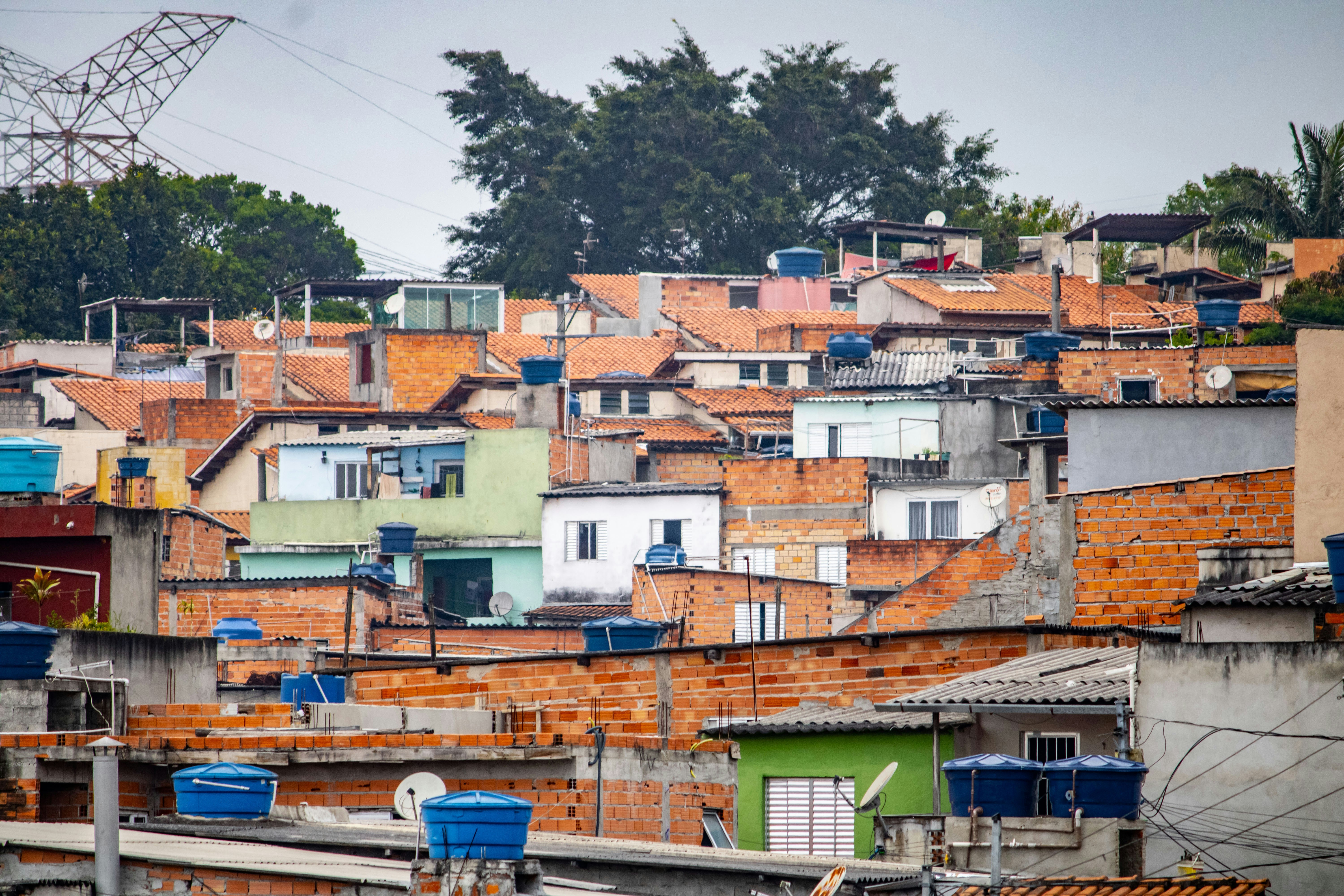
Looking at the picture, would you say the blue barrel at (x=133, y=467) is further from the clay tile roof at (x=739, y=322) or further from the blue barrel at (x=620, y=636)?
the clay tile roof at (x=739, y=322)

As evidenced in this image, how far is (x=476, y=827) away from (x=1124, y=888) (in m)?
4.47

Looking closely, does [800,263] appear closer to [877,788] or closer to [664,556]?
[664,556]

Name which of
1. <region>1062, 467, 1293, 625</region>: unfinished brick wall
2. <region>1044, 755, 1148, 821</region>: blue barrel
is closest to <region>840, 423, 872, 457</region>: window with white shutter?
<region>1062, 467, 1293, 625</region>: unfinished brick wall

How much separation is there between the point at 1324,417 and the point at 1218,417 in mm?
8227

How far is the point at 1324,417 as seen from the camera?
2133 cm

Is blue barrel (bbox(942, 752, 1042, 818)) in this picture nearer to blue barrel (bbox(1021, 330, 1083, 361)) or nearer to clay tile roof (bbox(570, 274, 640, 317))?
blue barrel (bbox(1021, 330, 1083, 361))

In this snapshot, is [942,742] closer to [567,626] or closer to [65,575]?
[65,575]

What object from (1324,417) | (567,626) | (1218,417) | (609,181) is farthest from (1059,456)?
(609,181)

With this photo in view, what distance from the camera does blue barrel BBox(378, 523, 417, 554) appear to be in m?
43.2

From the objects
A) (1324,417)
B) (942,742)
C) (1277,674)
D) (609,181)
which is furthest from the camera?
(609,181)

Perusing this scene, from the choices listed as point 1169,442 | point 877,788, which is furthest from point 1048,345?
point 877,788

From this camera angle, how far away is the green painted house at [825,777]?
65.3 feet

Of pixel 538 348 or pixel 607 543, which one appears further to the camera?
pixel 538 348

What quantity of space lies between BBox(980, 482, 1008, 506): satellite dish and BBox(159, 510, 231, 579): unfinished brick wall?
48.9 ft
